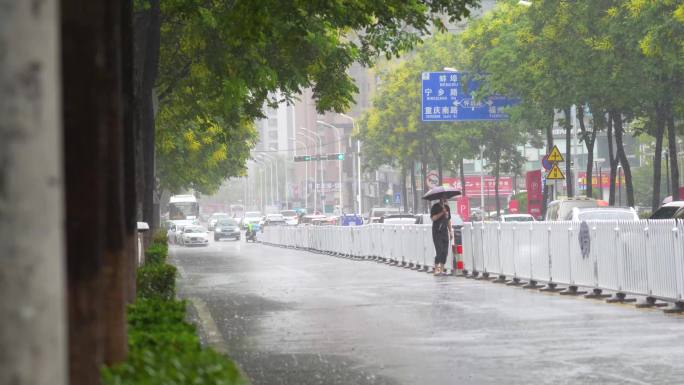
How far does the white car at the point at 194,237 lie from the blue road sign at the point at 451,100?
34.2 meters

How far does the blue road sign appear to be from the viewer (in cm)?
5378

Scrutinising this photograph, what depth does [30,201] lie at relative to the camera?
3.45 metres

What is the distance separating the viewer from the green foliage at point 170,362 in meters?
5.63

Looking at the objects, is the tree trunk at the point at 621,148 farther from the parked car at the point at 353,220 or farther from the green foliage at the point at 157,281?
the green foliage at the point at 157,281

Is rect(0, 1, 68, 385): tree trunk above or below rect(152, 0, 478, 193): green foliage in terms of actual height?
below

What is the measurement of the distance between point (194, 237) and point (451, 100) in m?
35.3

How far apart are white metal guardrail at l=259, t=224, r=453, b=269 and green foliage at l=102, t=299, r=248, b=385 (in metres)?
25.6

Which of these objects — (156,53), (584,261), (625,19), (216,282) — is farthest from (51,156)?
(625,19)

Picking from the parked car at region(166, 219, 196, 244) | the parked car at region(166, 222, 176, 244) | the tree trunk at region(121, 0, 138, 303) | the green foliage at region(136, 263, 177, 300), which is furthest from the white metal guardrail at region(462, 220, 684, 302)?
the parked car at region(166, 222, 176, 244)

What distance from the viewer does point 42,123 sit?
11.4 feet

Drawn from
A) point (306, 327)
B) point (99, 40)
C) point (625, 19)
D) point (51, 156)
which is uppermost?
point (625, 19)

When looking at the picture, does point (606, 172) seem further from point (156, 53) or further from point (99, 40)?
point (99, 40)

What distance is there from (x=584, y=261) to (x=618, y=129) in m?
26.7

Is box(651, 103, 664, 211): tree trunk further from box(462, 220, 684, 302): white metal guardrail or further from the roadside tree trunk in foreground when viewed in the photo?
the roadside tree trunk in foreground
